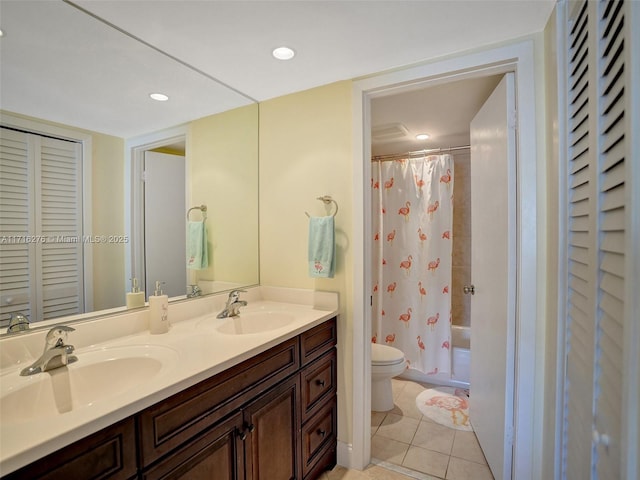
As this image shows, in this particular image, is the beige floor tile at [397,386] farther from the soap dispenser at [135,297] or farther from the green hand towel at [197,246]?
the soap dispenser at [135,297]

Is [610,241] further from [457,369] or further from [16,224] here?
[457,369]

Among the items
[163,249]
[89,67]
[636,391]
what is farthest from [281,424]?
[89,67]

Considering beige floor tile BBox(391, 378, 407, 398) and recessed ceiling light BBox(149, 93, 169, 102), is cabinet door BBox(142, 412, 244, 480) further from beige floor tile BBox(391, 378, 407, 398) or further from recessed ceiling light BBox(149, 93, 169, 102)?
beige floor tile BBox(391, 378, 407, 398)

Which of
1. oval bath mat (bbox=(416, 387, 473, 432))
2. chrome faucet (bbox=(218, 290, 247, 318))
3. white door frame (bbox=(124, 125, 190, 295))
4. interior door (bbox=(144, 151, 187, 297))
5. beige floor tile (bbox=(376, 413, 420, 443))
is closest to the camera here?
white door frame (bbox=(124, 125, 190, 295))

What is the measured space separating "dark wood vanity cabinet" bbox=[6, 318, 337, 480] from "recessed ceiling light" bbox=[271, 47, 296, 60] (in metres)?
1.36

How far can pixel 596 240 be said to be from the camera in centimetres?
79

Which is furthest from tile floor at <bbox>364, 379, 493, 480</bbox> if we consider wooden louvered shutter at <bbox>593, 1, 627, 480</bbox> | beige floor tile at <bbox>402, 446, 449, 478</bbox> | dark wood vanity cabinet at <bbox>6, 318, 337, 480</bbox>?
wooden louvered shutter at <bbox>593, 1, 627, 480</bbox>

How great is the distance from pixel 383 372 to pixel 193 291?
1.43 metres

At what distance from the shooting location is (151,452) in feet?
2.82

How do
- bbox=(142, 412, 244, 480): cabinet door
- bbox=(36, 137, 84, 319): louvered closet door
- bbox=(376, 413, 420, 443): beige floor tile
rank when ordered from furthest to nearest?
bbox=(376, 413, 420, 443): beige floor tile < bbox=(36, 137, 84, 319): louvered closet door < bbox=(142, 412, 244, 480): cabinet door

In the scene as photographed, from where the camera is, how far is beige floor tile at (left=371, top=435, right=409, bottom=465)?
6.01ft

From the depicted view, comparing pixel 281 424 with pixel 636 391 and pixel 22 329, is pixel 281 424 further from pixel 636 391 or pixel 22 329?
pixel 636 391

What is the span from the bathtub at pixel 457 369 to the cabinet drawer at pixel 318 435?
1.39m

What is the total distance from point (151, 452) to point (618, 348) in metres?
1.20
